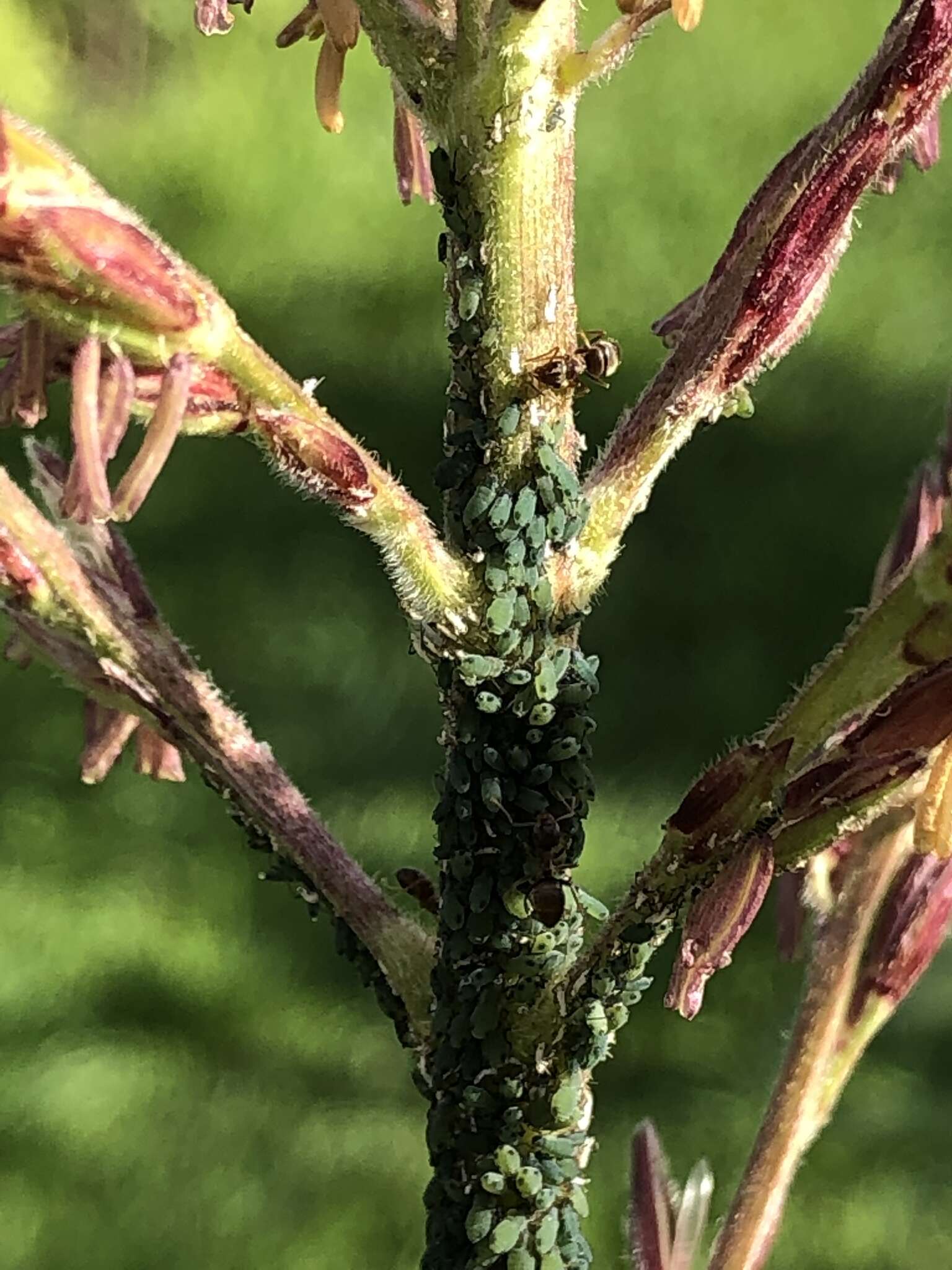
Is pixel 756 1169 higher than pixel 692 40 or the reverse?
the reverse

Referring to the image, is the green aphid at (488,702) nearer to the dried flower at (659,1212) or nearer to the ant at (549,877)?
the ant at (549,877)

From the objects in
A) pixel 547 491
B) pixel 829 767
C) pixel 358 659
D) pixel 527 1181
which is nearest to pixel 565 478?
pixel 547 491

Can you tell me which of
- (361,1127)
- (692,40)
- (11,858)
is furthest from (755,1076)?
(692,40)

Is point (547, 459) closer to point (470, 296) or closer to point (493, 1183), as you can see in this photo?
point (470, 296)

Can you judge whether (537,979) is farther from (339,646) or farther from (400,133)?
(339,646)

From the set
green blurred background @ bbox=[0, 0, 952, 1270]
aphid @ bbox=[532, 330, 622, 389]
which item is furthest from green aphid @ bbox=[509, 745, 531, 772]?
green blurred background @ bbox=[0, 0, 952, 1270]

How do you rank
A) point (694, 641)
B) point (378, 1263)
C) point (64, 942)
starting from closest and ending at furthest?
point (378, 1263) < point (64, 942) < point (694, 641)

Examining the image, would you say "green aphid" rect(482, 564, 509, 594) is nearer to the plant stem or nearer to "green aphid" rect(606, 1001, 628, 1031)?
the plant stem
